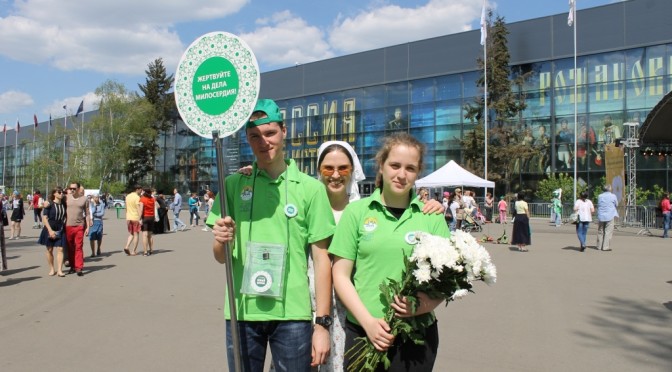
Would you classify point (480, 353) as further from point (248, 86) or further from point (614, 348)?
point (248, 86)

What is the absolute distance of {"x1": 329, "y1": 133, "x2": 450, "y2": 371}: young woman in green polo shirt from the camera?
2.71 m

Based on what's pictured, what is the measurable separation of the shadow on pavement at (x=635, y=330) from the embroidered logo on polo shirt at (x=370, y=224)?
4129mm

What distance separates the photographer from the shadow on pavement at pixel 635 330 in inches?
226

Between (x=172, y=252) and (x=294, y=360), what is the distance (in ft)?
44.8

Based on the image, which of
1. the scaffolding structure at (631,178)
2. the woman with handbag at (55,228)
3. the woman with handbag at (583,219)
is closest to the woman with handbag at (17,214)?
the woman with handbag at (55,228)

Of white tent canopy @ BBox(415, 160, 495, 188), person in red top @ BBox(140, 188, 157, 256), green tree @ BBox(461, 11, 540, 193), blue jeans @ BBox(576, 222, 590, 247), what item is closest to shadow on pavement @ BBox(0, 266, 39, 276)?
person in red top @ BBox(140, 188, 157, 256)

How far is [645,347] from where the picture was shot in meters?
5.98

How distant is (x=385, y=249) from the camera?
275cm

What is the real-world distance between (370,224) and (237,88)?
0.97 meters

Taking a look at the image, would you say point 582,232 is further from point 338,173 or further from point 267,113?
point 267,113

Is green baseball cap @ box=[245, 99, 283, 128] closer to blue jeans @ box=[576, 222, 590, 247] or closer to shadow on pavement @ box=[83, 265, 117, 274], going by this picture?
shadow on pavement @ box=[83, 265, 117, 274]

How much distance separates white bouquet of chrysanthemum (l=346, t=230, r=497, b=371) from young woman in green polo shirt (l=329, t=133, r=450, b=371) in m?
0.05

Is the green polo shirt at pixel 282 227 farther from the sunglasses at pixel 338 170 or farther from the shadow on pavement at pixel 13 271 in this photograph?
the shadow on pavement at pixel 13 271

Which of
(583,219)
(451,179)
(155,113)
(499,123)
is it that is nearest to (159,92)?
(155,113)
